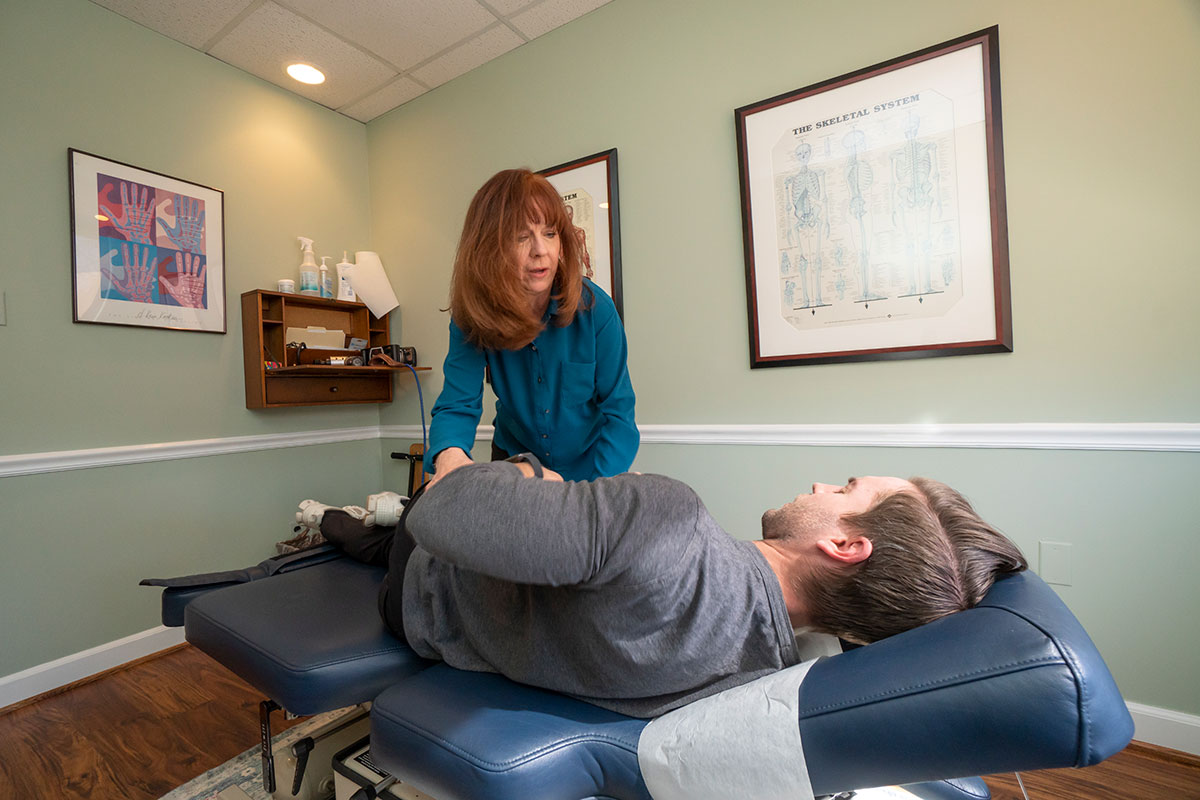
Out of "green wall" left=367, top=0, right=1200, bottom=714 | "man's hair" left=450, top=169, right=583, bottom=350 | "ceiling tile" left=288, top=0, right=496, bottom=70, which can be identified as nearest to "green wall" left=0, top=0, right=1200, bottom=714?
"green wall" left=367, top=0, right=1200, bottom=714

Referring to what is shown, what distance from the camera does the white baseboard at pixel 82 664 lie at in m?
1.88

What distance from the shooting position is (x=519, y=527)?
2.14 ft

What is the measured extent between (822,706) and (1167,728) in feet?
5.00

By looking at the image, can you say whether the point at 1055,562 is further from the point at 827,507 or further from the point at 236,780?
the point at 236,780

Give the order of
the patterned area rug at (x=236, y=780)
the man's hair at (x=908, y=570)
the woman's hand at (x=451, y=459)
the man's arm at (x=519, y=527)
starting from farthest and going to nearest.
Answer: the patterned area rug at (x=236, y=780), the woman's hand at (x=451, y=459), the man's hair at (x=908, y=570), the man's arm at (x=519, y=527)

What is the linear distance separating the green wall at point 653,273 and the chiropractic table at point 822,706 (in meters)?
1.02

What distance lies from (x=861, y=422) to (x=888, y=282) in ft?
1.44

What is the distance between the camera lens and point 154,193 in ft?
7.35

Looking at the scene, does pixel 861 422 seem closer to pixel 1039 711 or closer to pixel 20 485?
pixel 1039 711

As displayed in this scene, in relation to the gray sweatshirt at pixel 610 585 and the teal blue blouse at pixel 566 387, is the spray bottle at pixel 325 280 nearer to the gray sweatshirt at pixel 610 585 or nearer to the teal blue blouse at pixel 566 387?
the teal blue blouse at pixel 566 387

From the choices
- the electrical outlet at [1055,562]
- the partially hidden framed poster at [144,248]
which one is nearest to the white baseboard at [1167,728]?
the electrical outlet at [1055,562]

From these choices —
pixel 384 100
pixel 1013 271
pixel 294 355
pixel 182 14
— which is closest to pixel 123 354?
pixel 294 355

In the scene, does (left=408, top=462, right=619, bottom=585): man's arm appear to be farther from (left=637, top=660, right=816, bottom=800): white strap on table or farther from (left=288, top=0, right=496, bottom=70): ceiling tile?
(left=288, top=0, right=496, bottom=70): ceiling tile

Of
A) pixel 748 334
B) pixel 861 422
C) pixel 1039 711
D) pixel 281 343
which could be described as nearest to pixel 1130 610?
pixel 861 422
